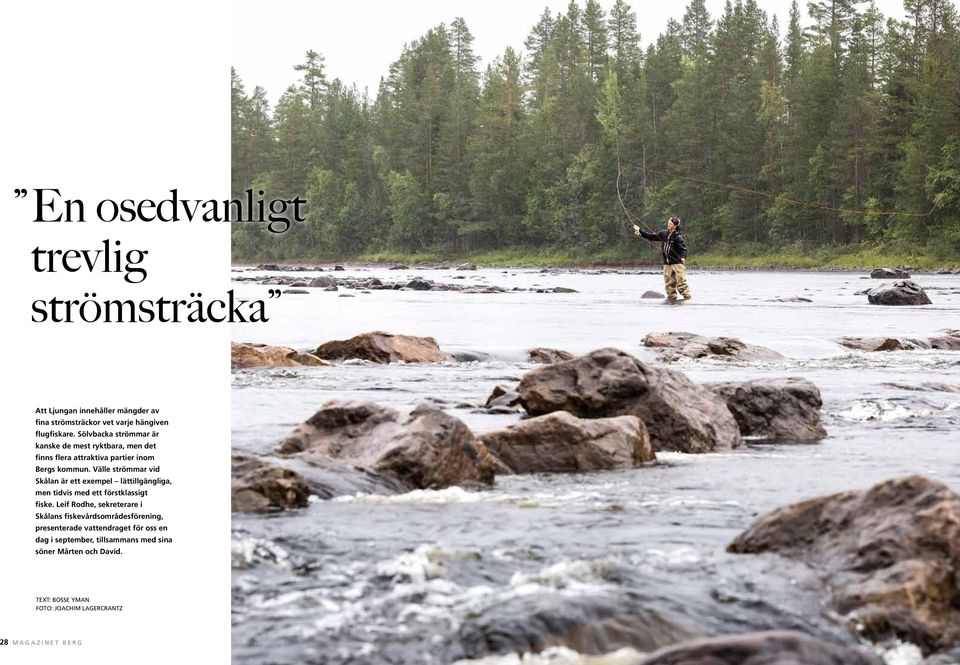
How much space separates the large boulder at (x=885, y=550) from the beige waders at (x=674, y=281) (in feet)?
77.8

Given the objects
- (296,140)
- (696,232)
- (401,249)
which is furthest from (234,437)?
(296,140)

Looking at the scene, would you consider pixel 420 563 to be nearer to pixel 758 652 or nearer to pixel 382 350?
pixel 758 652

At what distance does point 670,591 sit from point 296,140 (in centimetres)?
10844

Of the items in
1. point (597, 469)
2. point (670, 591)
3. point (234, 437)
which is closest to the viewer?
point (670, 591)

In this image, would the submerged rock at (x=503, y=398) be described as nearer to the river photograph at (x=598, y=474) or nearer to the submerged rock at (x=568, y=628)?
the river photograph at (x=598, y=474)

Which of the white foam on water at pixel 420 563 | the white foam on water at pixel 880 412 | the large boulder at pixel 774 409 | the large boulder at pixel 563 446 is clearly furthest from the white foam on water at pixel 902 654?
the white foam on water at pixel 880 412

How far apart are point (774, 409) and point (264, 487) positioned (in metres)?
4.87

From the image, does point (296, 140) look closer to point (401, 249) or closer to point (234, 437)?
point (401, 249)

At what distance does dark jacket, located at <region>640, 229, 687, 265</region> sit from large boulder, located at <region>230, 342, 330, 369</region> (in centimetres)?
1108

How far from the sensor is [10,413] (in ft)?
15.9

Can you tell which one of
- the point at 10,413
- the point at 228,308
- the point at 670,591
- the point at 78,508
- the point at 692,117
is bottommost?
the point at 670,591

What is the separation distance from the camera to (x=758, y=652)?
3879mm

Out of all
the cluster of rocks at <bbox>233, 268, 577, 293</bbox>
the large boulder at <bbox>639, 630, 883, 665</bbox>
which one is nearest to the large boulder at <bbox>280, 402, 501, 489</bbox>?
Result: the large boulder at <bbox>639, 630, 883, 665</bbox>

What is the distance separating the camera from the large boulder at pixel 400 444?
721 cm
